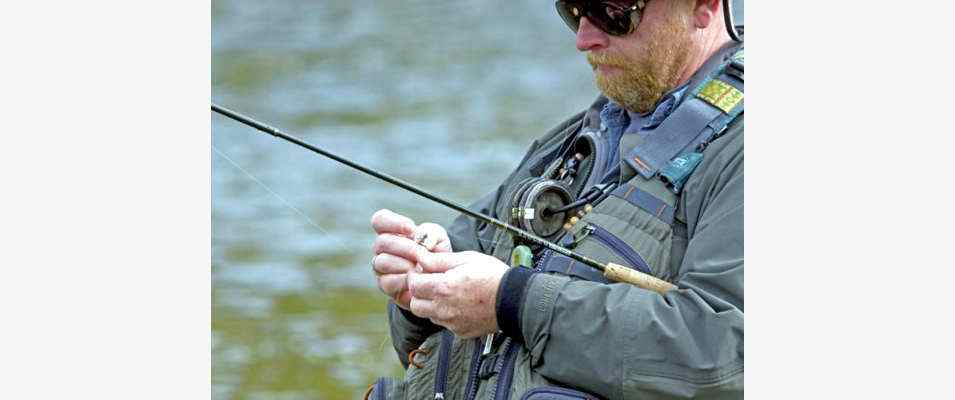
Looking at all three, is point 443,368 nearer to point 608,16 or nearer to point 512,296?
point 512,296

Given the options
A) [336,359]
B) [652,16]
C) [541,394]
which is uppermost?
[652,16]

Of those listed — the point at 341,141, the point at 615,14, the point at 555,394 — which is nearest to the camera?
the point at 555,394

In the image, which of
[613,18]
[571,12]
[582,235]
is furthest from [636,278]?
[571,12]

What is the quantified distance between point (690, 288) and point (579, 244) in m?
0.33

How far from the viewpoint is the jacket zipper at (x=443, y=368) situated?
2945 mm

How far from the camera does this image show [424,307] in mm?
2689

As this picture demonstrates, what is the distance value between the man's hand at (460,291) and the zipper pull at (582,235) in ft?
0.64

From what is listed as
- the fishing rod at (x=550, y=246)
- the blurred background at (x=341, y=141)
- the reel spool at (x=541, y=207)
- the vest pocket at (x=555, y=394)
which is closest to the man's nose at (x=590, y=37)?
the reel spool at (x=541, y=207)

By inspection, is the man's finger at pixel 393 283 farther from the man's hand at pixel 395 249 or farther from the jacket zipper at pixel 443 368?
the jacket zipper at pixel 443 368

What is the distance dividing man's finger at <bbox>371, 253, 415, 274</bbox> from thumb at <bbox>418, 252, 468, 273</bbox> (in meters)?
0.08

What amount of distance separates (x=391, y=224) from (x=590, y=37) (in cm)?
58

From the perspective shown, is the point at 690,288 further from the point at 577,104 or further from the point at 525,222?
the point at 577,104
